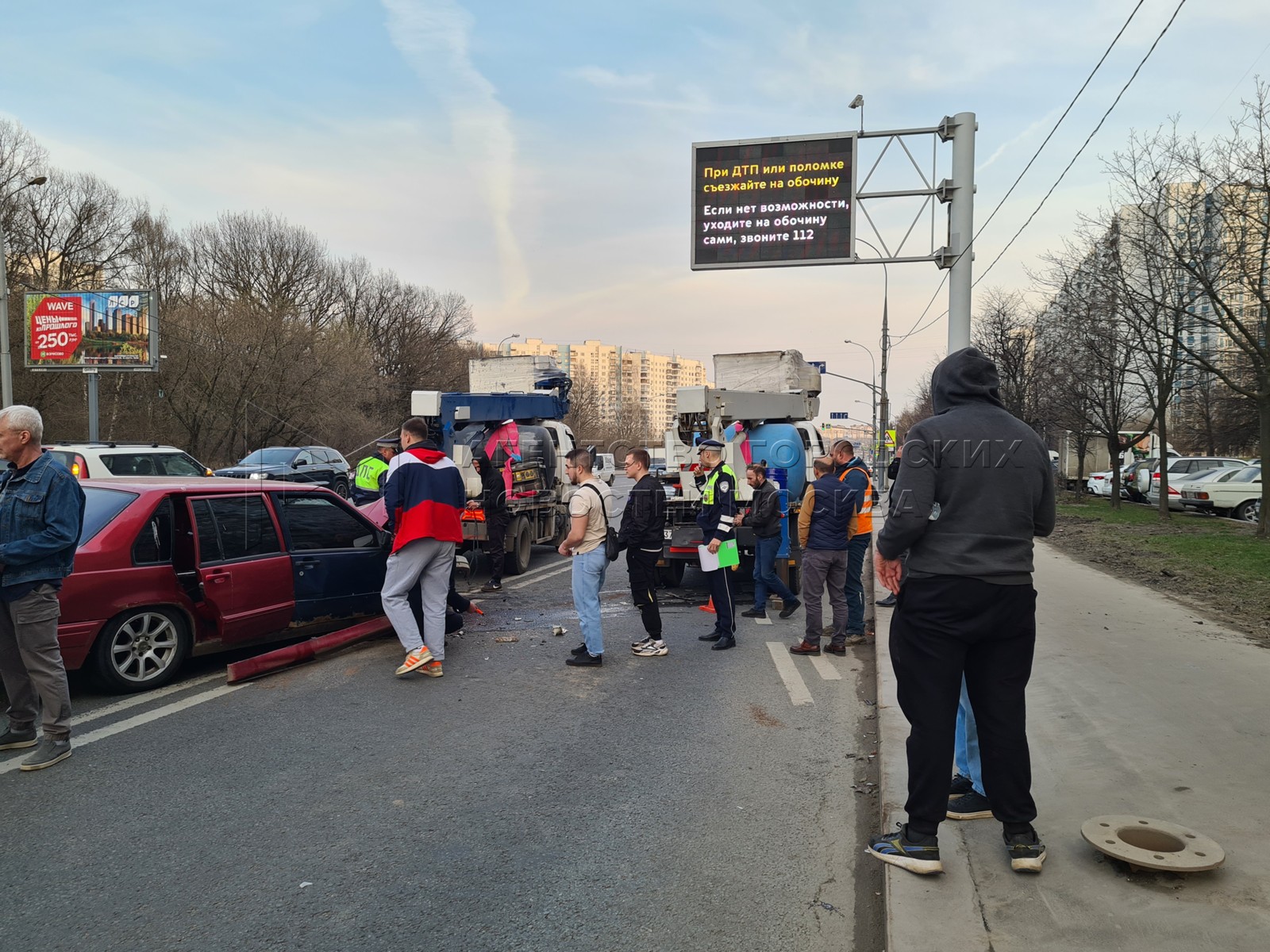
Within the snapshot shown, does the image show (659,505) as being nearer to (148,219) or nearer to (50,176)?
(50,176)

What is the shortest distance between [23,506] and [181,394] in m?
29.8

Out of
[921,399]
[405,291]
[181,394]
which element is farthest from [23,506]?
[921,399]

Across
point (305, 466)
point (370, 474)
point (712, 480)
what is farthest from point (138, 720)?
point (305, 466)

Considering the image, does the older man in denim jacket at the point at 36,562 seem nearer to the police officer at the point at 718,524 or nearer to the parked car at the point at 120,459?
the police officer at the point at 718,524

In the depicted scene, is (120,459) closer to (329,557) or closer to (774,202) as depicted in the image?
(329,557)

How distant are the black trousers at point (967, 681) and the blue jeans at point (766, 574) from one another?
19.5 ft

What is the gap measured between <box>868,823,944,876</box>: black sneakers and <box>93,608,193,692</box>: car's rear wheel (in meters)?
5.14

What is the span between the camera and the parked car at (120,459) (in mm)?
14094

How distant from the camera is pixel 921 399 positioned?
6800 centimetres

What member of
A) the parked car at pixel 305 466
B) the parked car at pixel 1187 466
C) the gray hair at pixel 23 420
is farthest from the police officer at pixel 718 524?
→ the parked car at pixel 1187 466

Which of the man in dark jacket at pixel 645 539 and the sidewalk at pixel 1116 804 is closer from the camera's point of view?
the sidewalk at pixel 1116 804

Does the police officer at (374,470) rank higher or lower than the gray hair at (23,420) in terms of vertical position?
lower

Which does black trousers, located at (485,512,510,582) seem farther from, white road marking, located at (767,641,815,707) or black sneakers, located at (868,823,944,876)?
black sneakers, located at (868,823,944,876)

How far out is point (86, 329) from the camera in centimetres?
A: 2553
